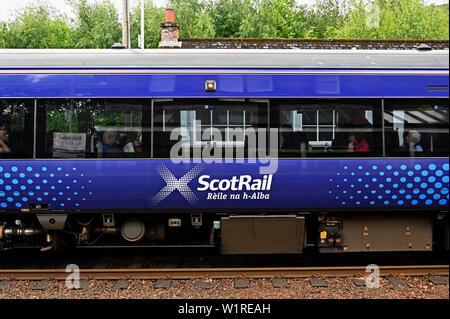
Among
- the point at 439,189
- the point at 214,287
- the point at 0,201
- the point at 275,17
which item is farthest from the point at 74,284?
the point at 275,17

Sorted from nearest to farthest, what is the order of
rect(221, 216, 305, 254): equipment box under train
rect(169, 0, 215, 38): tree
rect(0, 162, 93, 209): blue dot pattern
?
rect(0, 162, 93, 209): blue dot pattern → rect(221, 216, 305, 254): equipment box under train → rect(169, 0, 215, 38): tree

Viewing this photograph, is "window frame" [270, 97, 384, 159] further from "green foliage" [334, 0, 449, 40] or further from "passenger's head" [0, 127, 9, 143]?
"green foliage" [334, 0, 449, 40]

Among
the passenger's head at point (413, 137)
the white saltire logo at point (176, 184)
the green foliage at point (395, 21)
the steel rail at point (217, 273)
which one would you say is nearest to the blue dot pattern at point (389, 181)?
the passenger's head at point (413, 137)

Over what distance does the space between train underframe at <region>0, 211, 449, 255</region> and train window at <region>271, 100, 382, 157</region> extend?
1.02 meters

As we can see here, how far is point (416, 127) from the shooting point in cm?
630

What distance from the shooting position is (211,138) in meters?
6.16

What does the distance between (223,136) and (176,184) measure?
98 centimetres

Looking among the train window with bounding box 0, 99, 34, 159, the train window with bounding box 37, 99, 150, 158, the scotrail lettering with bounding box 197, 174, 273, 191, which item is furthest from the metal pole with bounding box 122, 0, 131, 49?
the scotrail lettering with bounding box 197, 174, 273, 191

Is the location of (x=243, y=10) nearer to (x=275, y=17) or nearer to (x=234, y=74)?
(x=275, y=17)

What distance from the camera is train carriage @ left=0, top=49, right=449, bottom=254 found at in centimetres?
612

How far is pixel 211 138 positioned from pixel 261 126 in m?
0.76

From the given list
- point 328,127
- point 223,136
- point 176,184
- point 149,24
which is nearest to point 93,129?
point 176,184

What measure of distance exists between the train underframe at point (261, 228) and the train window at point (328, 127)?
1.02 m

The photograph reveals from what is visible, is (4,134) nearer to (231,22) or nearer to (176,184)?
(176,184)
